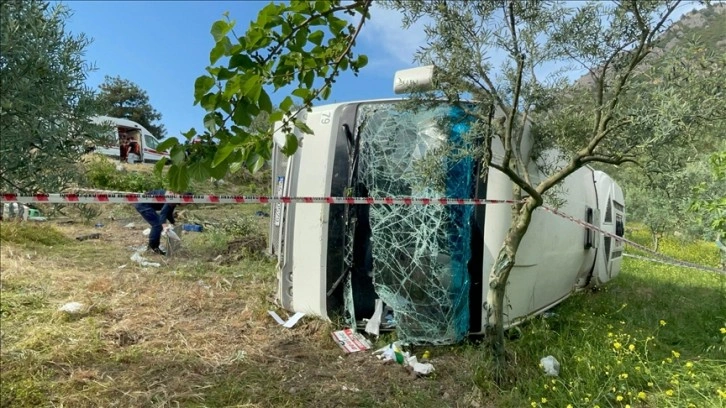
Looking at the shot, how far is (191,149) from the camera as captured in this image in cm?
165

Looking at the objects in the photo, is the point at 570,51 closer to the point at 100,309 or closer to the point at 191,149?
the point at 191,149

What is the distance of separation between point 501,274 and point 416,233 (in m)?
0.80

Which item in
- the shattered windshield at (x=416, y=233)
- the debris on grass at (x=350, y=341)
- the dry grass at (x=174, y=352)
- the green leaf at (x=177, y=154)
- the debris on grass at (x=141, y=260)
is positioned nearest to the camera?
the green leaf at (x=177, y=154)

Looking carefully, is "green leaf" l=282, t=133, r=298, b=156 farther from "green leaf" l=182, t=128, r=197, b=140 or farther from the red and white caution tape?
the red and white caution tape

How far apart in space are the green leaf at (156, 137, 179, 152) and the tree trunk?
9.14 ft

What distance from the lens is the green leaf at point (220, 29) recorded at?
4.90 feet

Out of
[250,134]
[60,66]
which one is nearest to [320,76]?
[250,134]

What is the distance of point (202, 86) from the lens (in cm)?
156

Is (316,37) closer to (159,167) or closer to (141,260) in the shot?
(159,167)

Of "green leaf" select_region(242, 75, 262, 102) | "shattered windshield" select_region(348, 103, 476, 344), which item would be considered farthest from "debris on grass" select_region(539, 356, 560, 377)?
"green leaf" select_region(242, 75, 262, 102)

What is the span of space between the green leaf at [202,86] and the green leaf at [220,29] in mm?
128

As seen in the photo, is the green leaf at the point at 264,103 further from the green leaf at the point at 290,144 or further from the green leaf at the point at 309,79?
the green leaf at the point at 309,79

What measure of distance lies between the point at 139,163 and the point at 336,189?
21770 millimetres

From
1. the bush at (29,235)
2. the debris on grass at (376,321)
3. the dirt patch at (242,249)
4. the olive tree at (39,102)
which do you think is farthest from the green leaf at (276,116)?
the bush at (29,235)
